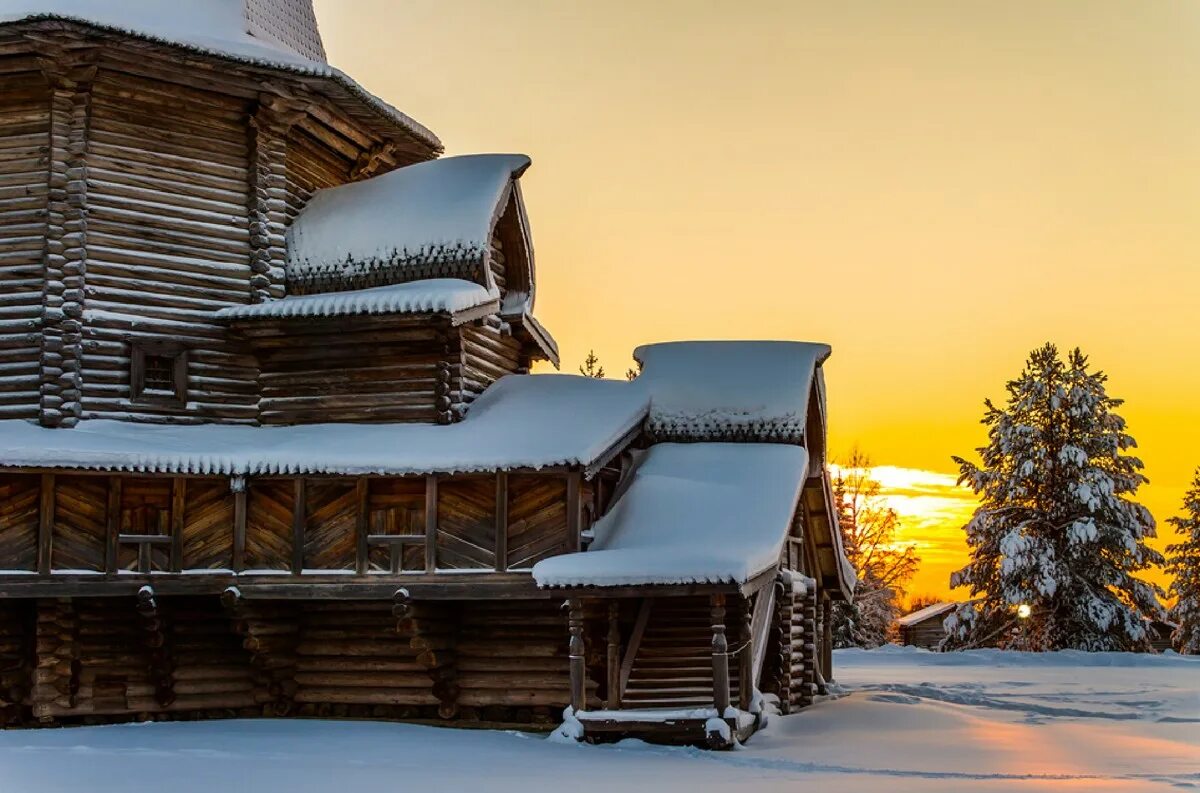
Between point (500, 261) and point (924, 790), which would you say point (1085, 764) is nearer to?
point (924, 790)

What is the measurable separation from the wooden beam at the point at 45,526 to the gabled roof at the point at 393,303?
408 centimetres

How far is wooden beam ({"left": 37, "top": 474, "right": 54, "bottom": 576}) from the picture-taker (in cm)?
2016

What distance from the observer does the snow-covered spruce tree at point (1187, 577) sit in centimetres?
4616

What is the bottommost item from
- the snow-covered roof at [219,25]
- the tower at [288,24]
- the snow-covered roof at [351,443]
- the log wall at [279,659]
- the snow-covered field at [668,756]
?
the snow-covered field at [668,756]

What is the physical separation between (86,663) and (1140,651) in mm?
31754

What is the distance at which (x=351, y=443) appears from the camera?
2147 cm

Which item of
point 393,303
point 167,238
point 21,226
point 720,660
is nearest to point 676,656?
point 720,660

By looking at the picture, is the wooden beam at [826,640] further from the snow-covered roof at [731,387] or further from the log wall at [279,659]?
the log wall at [279,659]

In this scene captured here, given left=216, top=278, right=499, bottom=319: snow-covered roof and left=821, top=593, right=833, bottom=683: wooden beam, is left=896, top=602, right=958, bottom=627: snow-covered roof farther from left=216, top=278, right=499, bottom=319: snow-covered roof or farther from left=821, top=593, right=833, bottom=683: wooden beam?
left=216, top=278, right=499, bottom=319: snow-covered roof

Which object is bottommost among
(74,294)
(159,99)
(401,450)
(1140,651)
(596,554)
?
(1140,651)

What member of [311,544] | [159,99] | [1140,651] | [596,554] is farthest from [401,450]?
[1140,651]

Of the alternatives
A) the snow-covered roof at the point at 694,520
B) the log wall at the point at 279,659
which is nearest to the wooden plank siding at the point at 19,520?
the log wall at the point at 279,659

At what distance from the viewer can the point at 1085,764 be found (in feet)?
57.9

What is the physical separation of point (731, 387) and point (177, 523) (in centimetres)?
964
